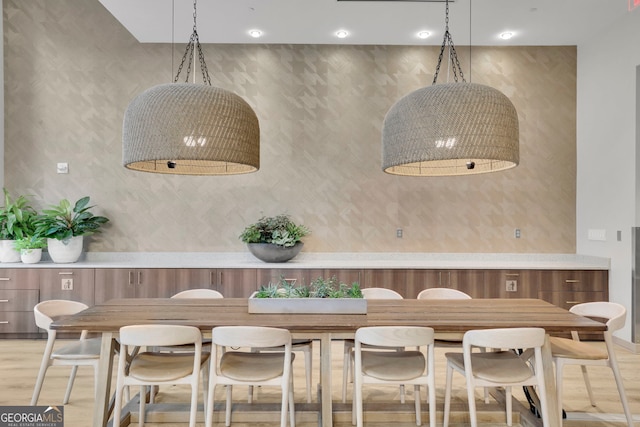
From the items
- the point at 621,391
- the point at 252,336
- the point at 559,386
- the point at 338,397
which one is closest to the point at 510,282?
the point at 621,391

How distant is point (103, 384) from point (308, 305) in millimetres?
1313

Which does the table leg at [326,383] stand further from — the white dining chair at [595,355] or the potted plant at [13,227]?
the potted plant at [13,227]

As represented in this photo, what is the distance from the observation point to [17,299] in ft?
15.1

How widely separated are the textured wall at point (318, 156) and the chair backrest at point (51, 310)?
81.4 inches

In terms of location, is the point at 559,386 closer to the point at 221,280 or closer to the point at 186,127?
the point at 186,127

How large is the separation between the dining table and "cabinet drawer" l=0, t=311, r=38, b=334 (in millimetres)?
2314

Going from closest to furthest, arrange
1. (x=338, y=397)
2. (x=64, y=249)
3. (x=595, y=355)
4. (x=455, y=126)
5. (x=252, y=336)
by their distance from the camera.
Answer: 1. (x=455, y=126)
2. (x=252, y=336)
3. (x=595, y=355)
4. (x=338, y=397)
5. (x=64, y=249)

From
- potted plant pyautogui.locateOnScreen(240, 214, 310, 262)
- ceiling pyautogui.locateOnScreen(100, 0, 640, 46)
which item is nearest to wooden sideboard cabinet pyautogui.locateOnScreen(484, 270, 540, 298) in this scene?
potted plant pyautogui.locateOnScreen(240, 214, 310, 262)

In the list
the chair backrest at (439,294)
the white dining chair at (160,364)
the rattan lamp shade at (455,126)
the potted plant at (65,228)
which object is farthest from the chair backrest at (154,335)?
the potted plant at (65,228)

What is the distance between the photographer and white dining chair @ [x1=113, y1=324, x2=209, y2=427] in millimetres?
2340

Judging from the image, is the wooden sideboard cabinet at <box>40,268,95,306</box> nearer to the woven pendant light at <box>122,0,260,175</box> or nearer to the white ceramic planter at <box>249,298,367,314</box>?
the white ceramic planter at <box>249,298,367,314</box>

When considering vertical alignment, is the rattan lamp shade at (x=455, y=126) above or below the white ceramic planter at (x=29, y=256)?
above

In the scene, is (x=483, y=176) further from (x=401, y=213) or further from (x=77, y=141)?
(x=77, y=141)

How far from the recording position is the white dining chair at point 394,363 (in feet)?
7.72
